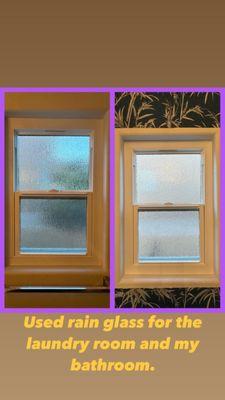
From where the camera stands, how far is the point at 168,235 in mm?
2100

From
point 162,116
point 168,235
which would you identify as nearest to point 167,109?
point 162,116

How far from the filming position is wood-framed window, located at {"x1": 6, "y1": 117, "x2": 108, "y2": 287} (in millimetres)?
2061

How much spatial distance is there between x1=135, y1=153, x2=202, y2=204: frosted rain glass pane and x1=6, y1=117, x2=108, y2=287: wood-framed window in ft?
0.72

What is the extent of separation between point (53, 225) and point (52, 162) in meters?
0.34

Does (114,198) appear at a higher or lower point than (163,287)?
higher

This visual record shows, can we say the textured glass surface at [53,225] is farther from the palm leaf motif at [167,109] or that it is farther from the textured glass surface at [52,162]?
the palm leaf motif at [167,109]

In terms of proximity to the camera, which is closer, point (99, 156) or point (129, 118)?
point (129, 118)

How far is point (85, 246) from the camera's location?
2.10 m

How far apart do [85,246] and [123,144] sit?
0.58 meters

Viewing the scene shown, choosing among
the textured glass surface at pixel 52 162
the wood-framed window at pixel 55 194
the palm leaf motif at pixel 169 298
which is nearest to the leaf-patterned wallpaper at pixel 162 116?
the palm leaf motif at pixel 169 298

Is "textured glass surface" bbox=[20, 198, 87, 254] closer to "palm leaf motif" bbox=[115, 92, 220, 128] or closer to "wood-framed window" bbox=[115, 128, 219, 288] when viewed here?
"wood-framed window" bbox=[115, 128, 219, 288]

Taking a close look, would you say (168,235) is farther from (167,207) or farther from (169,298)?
(169,298)

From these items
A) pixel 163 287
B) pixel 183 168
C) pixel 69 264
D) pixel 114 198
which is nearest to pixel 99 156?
pixel 114 198

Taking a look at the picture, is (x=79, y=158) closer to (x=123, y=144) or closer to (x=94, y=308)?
(x=123, y=144)
